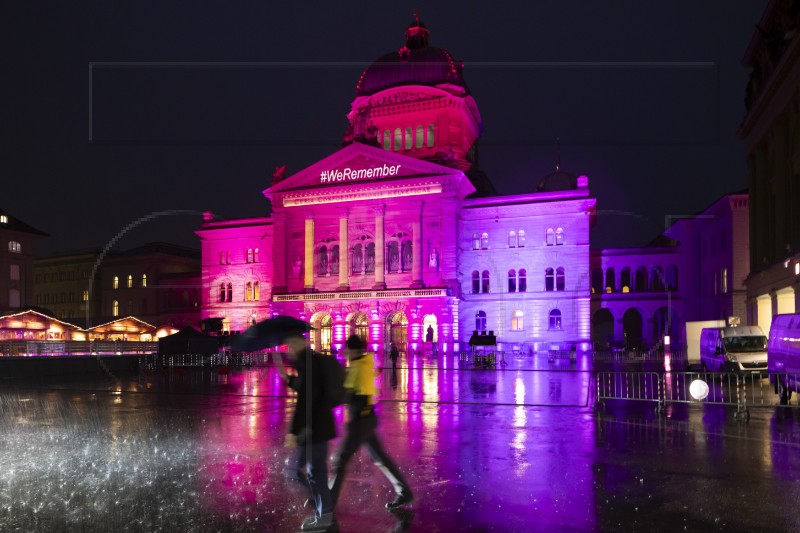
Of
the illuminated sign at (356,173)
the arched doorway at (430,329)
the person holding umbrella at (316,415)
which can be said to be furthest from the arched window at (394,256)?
the person holding umbrella at (316,415)

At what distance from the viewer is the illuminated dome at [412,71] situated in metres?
78.8

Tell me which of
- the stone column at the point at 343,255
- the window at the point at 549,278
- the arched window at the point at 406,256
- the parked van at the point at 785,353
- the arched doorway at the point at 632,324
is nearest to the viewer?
the parked van at the point at 785,353

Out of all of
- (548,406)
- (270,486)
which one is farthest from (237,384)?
(270,486)

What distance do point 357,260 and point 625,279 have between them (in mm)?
29853

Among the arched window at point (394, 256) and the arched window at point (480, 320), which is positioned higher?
the arched window at point (394, 256)

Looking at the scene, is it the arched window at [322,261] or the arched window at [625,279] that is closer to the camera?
the arched window at [322,261]

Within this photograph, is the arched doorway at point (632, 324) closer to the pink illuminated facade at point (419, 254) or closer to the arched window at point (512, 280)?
the pink illuminated facade at point (419, 254)

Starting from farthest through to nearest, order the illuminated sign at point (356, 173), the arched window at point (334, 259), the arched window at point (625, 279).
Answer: the arched window at point (625, 279) → the arched window at point (334, 259) → the illuminated sign at point (356, 173)

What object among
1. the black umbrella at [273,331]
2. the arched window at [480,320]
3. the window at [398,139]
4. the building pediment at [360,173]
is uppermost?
the window at [398,139]

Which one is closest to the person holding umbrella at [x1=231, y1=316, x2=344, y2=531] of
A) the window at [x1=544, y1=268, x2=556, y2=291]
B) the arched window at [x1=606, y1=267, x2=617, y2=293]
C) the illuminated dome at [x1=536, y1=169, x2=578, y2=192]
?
the window at [x1=544, y1=268, x2=556, y2=291]

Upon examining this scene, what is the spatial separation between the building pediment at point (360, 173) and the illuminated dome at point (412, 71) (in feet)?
46.9

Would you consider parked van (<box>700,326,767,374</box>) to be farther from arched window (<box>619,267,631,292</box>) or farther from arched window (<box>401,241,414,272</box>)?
arched window (<box>619,267,631,292</box>)

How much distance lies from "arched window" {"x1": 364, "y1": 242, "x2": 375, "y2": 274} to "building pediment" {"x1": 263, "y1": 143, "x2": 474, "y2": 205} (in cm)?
535

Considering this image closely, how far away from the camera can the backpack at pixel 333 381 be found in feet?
26.6
